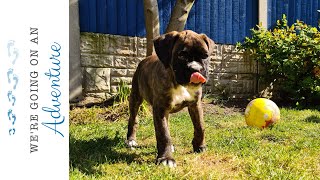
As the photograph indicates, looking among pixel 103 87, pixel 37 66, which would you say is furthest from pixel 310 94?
pixel 37 66

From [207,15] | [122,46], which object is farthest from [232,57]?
[122,46]

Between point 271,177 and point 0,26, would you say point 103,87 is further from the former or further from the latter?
point 0,26

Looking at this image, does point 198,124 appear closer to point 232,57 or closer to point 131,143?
point 131,143

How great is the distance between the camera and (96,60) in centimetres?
736

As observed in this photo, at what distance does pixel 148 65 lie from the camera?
4199 mm

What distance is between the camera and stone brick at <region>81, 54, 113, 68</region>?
7258 mm

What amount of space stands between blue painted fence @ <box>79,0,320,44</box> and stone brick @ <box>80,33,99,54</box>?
138 mm

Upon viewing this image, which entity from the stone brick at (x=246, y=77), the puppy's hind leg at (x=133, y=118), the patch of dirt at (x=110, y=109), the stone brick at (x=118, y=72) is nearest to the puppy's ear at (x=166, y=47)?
the puppy's hind leg at (x=133, y=118)

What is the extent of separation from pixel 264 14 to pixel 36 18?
8.73 metres

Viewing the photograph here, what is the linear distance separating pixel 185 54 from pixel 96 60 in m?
4.41

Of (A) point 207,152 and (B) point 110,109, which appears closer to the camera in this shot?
(A) point 207,152

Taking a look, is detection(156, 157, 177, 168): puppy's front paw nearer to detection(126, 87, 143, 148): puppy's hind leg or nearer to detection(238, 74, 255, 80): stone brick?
detection(126, 87, 143, 148): puppy's hind leg

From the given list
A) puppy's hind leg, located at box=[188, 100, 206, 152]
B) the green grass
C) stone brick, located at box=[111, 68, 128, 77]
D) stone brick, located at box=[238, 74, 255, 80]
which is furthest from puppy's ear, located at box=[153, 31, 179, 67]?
stone brick, located at box=[238, 74, 255, 80]

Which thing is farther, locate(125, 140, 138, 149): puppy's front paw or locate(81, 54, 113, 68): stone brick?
locate(81, 54, 113, 68): stone brick
